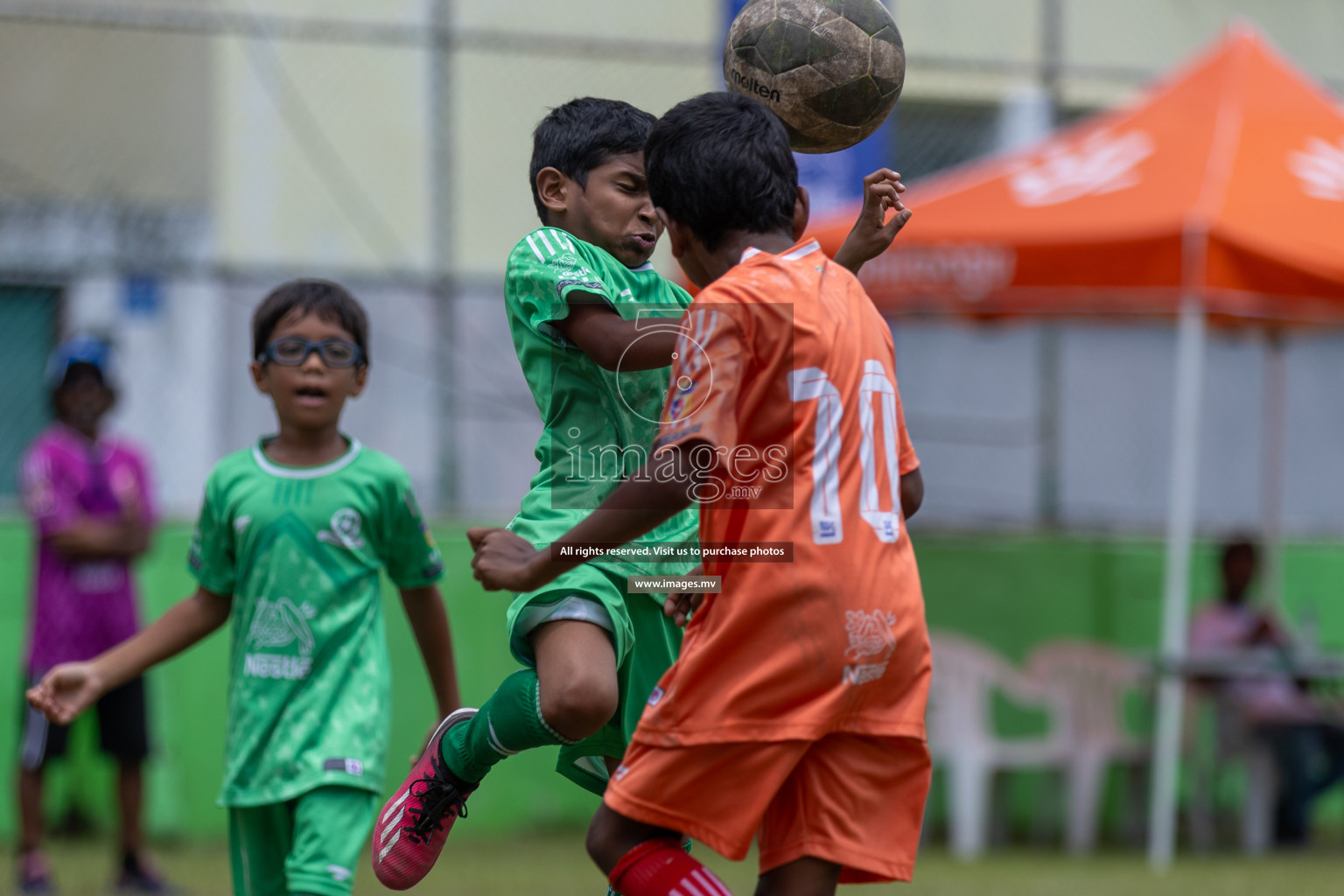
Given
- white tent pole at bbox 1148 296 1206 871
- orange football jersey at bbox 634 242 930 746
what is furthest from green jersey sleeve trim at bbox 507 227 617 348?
white tent pole at bbox 1148 296 1206 871

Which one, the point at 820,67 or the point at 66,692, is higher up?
the point at 820,67

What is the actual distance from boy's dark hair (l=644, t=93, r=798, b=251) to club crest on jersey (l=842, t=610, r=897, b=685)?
70 centimetres

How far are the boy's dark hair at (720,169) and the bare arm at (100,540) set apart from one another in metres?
4.41

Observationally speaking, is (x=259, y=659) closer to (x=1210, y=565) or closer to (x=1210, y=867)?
(x=1210, y=867)

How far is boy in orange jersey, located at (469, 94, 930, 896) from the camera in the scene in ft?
8.95

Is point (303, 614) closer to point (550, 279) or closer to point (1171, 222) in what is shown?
point (550, 279)

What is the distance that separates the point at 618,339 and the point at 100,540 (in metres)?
4.17

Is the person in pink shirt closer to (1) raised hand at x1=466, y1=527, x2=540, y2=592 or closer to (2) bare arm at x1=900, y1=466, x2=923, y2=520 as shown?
(1) raised hand at x1=466, y1=527, x2=540, y2=592

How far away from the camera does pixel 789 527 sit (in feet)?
9.04

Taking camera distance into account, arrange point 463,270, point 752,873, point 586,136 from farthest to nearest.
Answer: point 463,270 → point 752,873 → point 586,136

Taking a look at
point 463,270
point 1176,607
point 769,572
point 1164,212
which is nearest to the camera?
point 769,572

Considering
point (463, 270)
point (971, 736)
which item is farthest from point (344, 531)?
point (463, 270)

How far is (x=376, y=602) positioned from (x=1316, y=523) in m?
7.64

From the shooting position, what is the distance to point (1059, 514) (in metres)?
9.11
